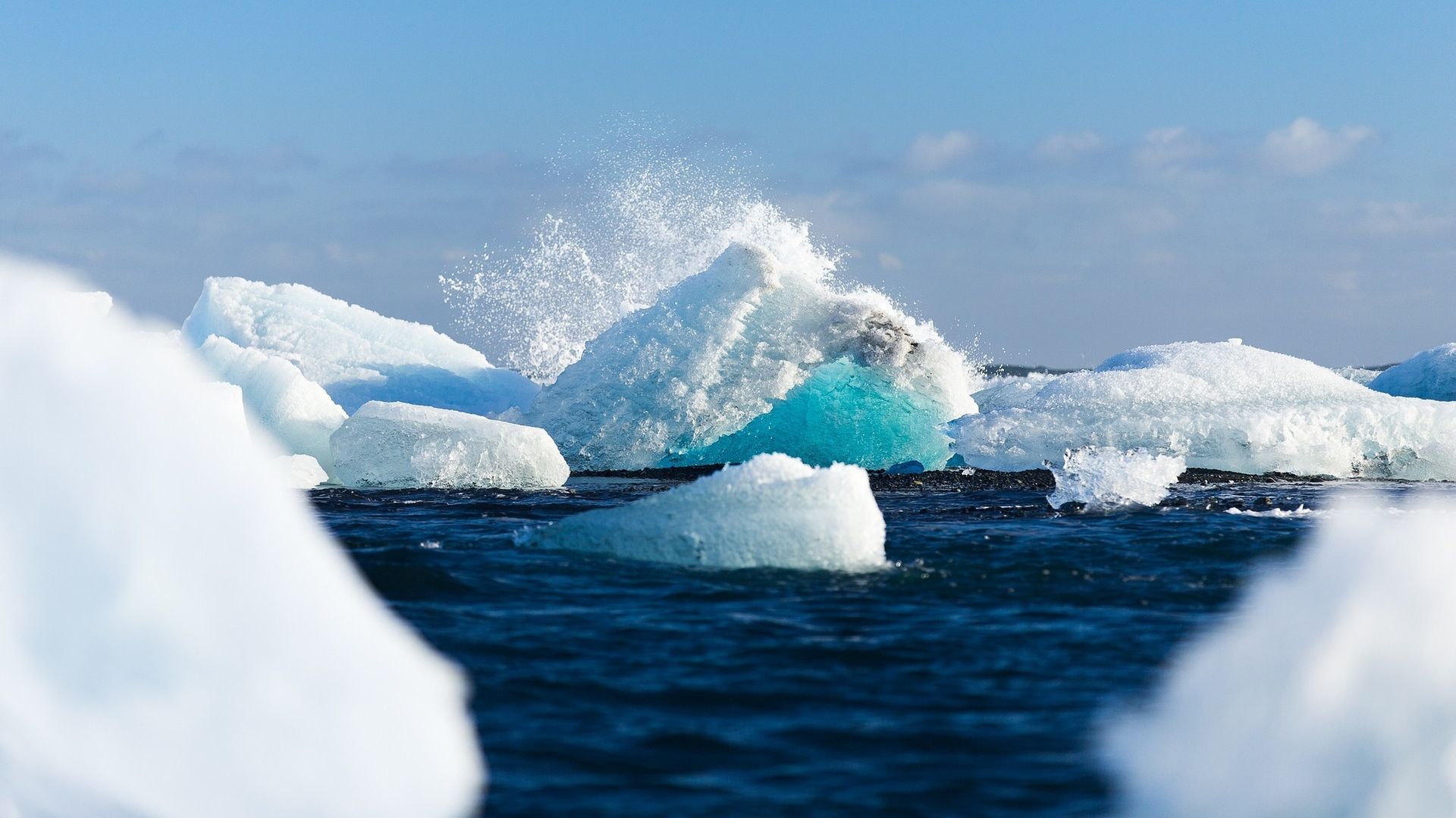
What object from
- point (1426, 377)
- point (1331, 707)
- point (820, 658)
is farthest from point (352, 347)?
point (1331, 707)

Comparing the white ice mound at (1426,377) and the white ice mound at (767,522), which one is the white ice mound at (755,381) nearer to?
the white ice mound at (767,522)

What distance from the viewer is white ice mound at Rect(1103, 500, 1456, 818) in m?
5.59

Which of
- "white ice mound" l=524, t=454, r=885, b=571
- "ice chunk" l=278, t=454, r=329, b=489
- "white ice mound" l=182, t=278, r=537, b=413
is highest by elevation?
Answer: "white ice mound" l=182, t=278, r=537, b=413

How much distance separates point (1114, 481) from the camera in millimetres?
17156

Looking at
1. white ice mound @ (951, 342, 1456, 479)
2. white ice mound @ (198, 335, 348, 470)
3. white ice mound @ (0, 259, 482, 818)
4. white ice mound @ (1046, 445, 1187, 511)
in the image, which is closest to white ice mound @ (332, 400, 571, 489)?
white ice mound @ (198, 335, 348, 470)

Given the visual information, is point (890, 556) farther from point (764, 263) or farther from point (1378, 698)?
point (764, 263)

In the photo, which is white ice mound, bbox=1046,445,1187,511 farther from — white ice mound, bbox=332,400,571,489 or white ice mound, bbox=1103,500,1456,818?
white ice mound, bbox=1103,500,1456,818

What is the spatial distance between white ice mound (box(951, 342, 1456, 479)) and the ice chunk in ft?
28.7

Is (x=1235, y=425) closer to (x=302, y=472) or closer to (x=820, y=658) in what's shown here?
(x=302, y=472)

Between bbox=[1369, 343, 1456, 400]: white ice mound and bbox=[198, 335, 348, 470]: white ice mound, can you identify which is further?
bbox=[1369, 343, 1456, 400]: white ice mound

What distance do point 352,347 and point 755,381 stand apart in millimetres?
9542

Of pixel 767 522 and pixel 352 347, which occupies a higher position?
pixel 352 347

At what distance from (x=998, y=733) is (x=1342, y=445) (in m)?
14.8

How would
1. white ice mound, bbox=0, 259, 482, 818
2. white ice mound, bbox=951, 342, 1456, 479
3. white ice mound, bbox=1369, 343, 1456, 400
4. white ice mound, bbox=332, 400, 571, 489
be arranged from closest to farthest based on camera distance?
white ice mound, bbox=0, 259, 482, 818
white ice mound, bbox=332, 400, 571, 489
white ice mound, bbox=951, 342, 1456, 479
white ice mound, bbox=1369, 343, 1456, 400
